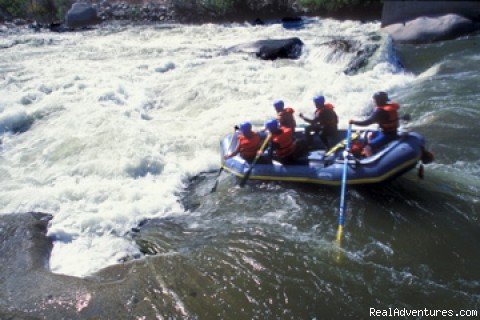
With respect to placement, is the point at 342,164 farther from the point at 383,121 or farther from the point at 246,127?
the point at 246,127

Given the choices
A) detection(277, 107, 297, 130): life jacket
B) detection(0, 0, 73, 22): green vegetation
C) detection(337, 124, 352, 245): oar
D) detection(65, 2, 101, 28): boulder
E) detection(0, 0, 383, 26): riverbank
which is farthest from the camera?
detection(0, 0, 73, 22): green vegetation

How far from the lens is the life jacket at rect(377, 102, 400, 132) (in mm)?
6039

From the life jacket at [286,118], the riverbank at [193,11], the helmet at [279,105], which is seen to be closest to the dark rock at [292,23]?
the riverbank at [193,11]

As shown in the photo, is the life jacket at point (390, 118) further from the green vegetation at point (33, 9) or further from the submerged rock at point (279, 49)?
the green vegetation at point (33, 9)

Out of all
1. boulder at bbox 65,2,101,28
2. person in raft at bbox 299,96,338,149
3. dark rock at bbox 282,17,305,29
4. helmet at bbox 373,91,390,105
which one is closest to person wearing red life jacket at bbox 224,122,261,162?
person in raft at bbox 299,96,338,149

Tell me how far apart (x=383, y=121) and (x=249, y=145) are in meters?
2.01

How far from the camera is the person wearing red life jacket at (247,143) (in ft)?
21.8

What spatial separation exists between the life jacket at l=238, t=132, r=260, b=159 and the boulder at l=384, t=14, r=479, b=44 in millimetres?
10265

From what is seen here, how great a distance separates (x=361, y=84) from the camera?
426 inches

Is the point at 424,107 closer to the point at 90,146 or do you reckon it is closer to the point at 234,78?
the point at 234,78

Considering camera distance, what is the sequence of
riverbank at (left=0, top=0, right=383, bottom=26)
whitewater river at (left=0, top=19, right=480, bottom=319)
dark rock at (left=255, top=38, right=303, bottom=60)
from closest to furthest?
whitewater river at (left=0, top=19, right=480, bottom=319) → dark rock at (left=255, top=38, right=303, bottom=60) → riverbank at (left=0, top=0, right=383, bottom=26)

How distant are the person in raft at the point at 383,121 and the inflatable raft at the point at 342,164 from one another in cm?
13

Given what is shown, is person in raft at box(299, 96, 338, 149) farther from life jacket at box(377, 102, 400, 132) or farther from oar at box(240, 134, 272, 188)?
life jacket at box(377, 102, 400, 132)

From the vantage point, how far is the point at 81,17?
74.0 feet
